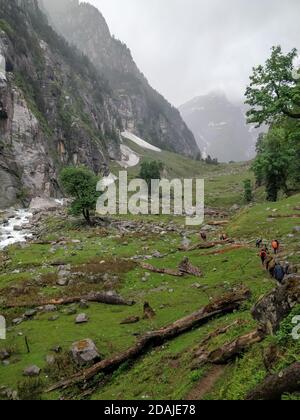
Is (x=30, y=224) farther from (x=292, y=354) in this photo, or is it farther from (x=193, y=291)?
(x=292, y=354)

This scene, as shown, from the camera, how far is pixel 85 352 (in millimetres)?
18891

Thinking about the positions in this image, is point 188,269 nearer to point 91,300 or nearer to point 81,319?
point 91,300

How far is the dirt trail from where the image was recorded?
1284 cm

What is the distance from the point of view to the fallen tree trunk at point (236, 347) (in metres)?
13.9

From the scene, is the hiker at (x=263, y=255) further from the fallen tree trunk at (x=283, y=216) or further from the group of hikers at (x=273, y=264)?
the fallen tree trunk at (x=283, y=216)

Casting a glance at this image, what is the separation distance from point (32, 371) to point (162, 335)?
20.1 ft

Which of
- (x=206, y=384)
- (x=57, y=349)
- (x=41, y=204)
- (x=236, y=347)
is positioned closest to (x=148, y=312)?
(x=57, y=349)

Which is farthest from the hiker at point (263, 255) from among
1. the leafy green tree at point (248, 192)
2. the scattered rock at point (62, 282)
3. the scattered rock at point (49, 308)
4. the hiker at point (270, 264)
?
the leafy green tree at point (248, 192)

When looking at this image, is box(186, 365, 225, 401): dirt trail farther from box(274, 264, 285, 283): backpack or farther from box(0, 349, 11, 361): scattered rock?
box(0, 349, 11, 361): scattered rock

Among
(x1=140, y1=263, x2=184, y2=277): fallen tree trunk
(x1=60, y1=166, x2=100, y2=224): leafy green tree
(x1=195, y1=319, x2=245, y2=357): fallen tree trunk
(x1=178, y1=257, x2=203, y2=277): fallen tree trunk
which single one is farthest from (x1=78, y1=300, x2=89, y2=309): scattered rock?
(x1=60, y1=166, x2=100, y2=224): leafy green tree

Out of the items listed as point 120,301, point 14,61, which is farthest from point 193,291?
point 14,61

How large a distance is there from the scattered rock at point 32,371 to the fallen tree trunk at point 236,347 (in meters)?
8.33

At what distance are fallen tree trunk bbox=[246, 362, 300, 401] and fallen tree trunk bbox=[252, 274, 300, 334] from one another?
3235mm

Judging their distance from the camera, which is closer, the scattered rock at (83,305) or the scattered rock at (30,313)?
the scattered rock at (30,313)
